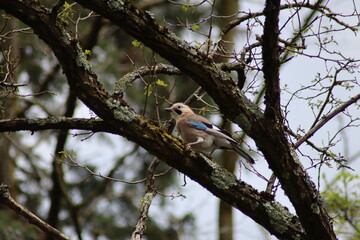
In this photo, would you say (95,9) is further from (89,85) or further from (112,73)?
(112,73)

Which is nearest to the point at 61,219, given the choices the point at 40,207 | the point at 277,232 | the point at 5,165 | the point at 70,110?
the point at 40,207

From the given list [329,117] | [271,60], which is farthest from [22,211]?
[329,117]

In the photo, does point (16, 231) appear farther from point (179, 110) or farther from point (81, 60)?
point (81, 60)

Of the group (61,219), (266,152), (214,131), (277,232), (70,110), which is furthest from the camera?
(61,219)

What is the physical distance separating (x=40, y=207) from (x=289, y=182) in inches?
413

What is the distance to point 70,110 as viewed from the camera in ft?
28.1

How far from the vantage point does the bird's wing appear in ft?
20.0

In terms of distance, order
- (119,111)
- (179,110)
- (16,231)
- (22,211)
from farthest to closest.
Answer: (16,231) < (179,110) < (22,211) < (119,111)

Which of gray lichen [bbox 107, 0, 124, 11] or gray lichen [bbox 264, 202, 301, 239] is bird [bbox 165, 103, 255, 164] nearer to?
gray lichen [bbox 264, 202, 301, 239]

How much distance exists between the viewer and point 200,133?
6480 millimetres

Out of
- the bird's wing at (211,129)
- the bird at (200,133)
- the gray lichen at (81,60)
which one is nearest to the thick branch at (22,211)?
the gray lichen at (81,60)

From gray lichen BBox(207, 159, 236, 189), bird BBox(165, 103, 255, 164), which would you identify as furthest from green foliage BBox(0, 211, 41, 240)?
gray lichen BBox(207, 159, 236, 189)

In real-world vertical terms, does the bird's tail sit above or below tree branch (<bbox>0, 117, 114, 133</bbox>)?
above

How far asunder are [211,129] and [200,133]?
0.15m
